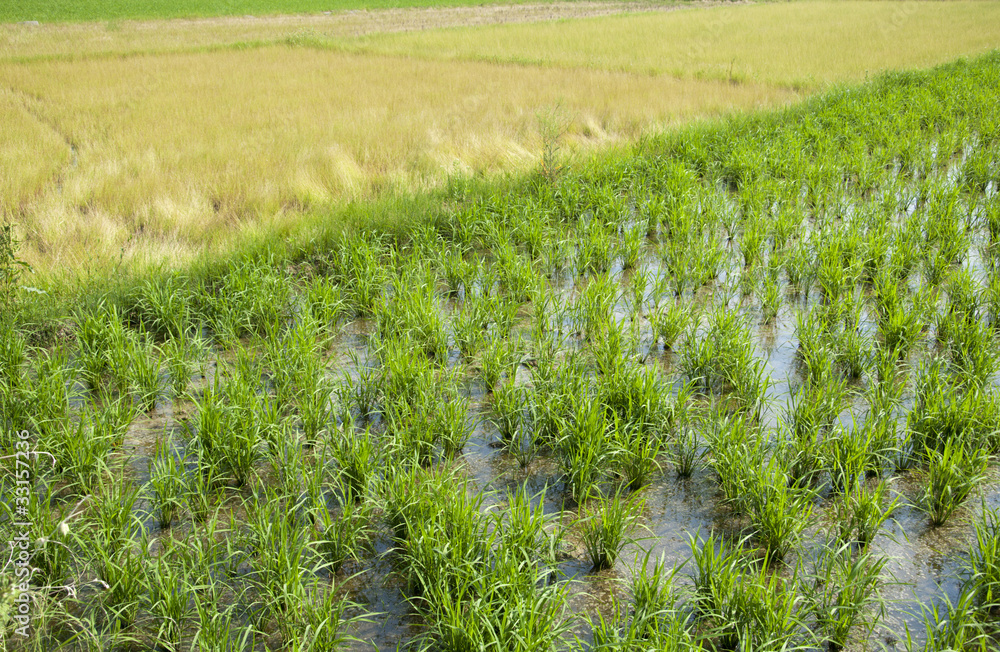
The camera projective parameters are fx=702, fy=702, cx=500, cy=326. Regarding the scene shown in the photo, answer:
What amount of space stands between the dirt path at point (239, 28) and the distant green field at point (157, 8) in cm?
150

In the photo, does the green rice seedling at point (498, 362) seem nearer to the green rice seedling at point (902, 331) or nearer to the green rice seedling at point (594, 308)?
the green rice seedling at point (594, 308)

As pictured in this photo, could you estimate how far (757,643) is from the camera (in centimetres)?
207

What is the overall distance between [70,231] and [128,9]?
28.1 metres

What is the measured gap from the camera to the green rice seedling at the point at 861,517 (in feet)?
8.11

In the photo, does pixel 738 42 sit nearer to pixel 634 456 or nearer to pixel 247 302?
pixel 247 302

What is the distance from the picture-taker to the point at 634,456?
2.83m

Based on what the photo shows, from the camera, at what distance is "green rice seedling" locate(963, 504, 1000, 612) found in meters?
2.17

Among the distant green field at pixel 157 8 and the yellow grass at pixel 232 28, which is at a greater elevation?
the distant green field at pixel 157 8

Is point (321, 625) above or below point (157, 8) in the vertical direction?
below

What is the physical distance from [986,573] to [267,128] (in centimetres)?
897

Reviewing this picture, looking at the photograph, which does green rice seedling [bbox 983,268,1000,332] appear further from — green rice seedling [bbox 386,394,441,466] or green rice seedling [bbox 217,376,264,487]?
green rice seedling [bbox 217,376,264,487]

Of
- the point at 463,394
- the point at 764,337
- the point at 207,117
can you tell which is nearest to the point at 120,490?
the point at 463,394

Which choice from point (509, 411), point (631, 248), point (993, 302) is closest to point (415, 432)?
point (509, 411)

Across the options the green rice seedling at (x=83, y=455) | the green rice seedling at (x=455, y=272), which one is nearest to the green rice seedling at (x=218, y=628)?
the green rice seedling at (x=83, y=455)
